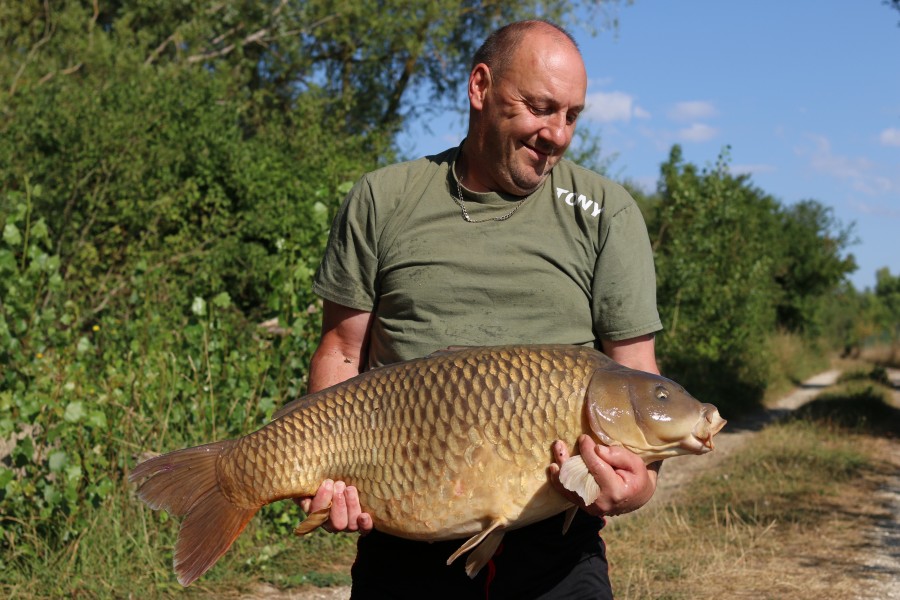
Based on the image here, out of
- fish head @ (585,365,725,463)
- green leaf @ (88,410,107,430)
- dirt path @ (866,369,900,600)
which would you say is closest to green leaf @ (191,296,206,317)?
green leaf @ (88,410,107,430)

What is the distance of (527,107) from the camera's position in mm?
2527

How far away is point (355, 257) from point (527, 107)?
1.91 feet

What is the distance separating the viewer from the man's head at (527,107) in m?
2.51

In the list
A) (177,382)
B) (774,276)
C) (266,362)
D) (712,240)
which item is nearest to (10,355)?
(177,382)

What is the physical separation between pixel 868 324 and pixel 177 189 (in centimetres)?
5767

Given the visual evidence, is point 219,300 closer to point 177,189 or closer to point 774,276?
point 177,189

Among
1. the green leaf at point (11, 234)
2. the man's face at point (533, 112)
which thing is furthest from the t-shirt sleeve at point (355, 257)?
the green leaf at point (11, 234)

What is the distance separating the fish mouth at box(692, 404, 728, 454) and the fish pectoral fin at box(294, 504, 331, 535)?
0.84 meters

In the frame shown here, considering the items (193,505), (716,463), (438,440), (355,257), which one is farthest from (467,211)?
(716,463)

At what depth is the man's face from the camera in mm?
2504

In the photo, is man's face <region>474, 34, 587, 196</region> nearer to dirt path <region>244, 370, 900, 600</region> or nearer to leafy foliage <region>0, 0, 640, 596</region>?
leafy foliage <region>0, 0, 640, 596</region>

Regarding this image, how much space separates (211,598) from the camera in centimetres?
483

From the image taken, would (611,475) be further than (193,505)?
No

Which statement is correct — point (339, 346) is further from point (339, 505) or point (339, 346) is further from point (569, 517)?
point (569, 517)
